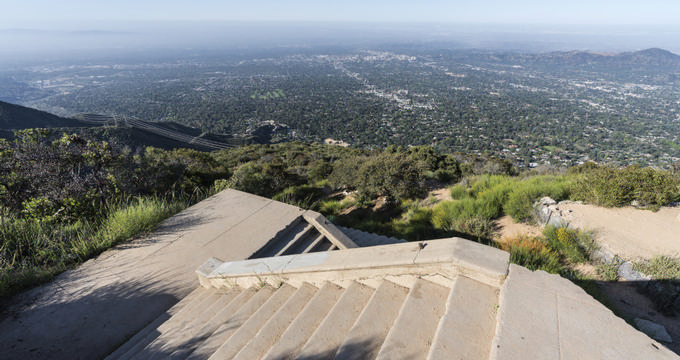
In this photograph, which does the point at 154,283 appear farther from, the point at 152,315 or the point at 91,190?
the point at 91,190

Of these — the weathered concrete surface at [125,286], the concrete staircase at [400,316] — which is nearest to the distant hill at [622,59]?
the weathered concrete surface at [125,286]

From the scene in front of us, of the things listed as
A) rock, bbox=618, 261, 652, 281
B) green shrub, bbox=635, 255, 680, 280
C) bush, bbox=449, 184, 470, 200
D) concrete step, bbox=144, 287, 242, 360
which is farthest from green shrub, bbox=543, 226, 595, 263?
concrete step, bbox=144, 287, 242, 360

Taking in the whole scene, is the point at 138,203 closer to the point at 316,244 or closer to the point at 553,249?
the point at 316,244

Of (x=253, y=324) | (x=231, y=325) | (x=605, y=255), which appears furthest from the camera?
(x=605, y=255)

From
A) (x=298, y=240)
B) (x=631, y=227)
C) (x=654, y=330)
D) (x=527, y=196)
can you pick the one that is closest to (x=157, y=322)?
(x=298, y=240)

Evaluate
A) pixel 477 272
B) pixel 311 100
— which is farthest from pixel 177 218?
pixel 311 100

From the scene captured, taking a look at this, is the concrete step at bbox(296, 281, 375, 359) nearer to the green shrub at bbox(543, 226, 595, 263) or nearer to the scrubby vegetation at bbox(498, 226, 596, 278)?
the scrubby vegetation at bbox(498, 226, 596, 278)

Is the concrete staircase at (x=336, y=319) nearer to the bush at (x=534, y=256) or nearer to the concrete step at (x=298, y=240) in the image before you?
the concrete step at (x=298, y=240)
